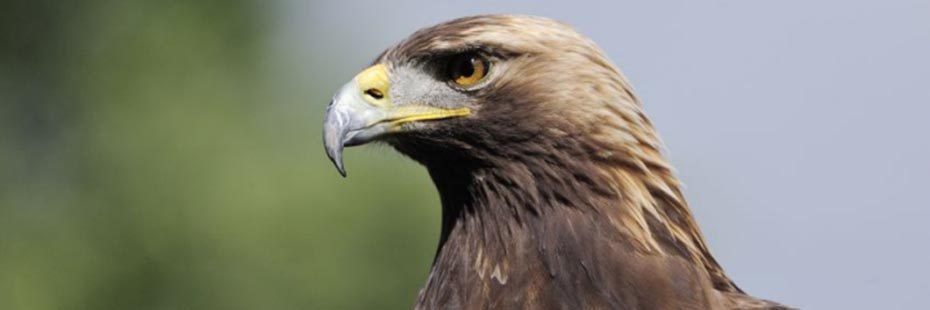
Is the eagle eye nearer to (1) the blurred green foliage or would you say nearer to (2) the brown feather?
(2) the brown feather

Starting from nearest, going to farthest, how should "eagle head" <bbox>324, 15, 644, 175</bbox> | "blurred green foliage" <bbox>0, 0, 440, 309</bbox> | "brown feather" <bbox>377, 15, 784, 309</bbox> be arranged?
"brown feather" <bbox>377, 15, 784, 309</bbox>, "eagle head" <bbox>324, 15, 644, 175</bbox>, "blurred green foliage" <bbox>0, 0, 440, 309</bbox>

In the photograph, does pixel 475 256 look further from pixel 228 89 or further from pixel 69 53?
pixel 69 53

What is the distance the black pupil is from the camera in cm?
547

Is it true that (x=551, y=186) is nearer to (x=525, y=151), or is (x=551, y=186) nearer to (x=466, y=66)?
(x=525, y=151)

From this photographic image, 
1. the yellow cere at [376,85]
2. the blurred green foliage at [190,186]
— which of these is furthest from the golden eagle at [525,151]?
the blurred green foliage at [190,186]

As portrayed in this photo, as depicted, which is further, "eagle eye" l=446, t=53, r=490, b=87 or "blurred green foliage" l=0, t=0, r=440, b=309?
"blurred green foliage" l=0, t=0, r=440, b=309

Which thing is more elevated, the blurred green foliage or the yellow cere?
the yellow cere

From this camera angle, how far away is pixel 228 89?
2191cm

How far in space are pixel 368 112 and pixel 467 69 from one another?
0.30m

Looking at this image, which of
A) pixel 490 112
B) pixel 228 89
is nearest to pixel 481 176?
pixel 490 112

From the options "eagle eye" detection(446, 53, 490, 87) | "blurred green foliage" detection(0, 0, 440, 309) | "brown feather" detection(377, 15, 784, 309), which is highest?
"eagle eye" detection(446, 53, 490, 87)

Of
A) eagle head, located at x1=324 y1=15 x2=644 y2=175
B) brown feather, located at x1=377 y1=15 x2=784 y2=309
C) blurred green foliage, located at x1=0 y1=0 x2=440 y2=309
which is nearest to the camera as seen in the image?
brown feather, located at x1=377 y1=15 x2=784 y2=309

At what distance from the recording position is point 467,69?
216 inches

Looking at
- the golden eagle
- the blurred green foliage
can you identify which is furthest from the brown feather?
the blurred green foliage
